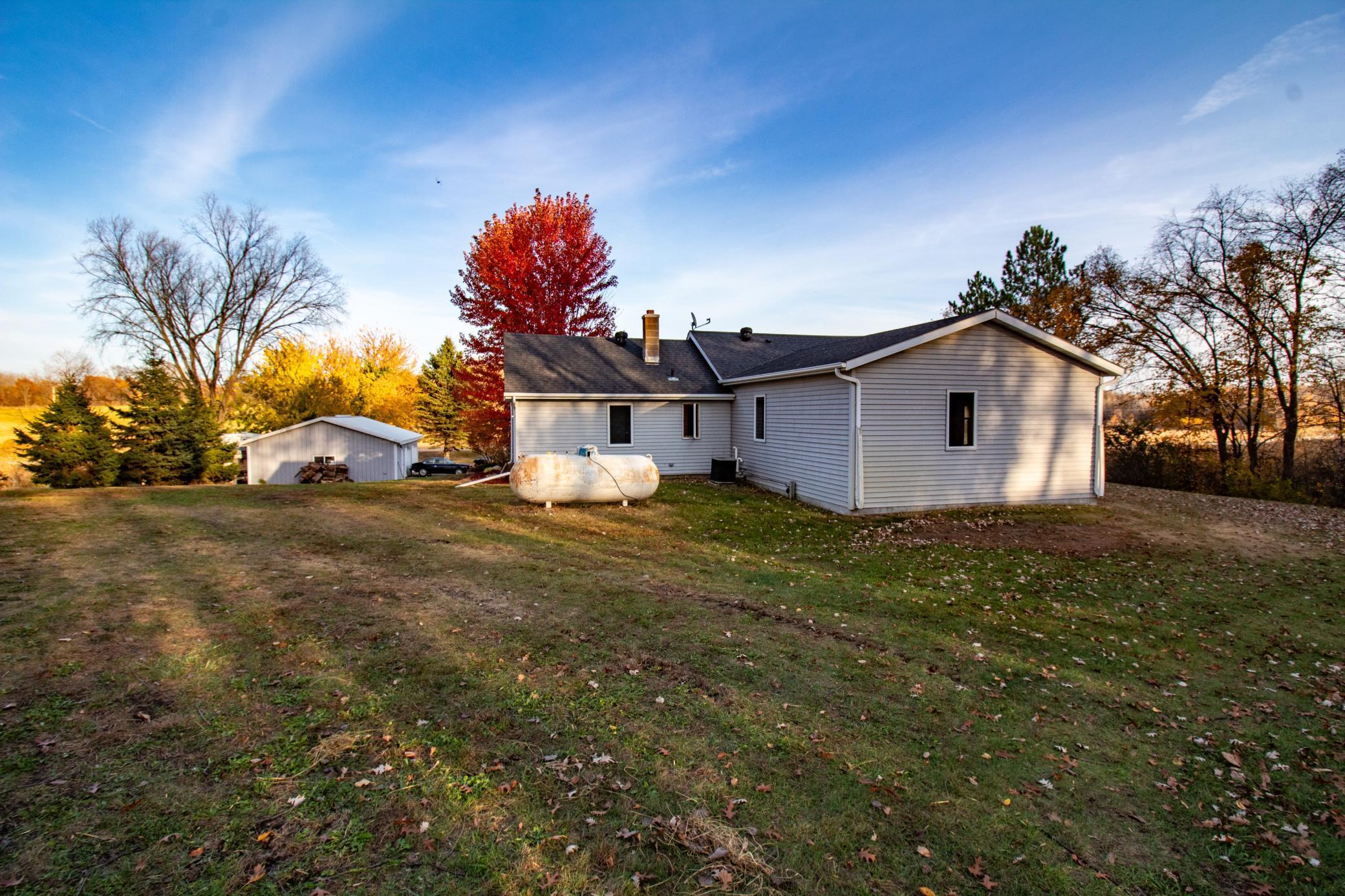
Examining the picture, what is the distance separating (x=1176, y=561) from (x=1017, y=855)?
30.0 feet

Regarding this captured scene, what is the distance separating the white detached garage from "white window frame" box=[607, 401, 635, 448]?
37.8ft

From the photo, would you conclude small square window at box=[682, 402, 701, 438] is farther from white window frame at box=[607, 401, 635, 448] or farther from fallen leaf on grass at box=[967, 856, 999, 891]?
fallen leaf on grass at box=[967, 856, 999, 891]

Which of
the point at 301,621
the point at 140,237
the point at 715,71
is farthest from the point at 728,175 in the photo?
the point at 140,237

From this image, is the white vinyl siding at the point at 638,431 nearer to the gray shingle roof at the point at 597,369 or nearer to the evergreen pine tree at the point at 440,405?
the gray shingle roof at the point at 597,369

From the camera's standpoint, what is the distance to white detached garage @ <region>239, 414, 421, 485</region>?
23.3m

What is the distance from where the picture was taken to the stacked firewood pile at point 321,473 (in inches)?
863

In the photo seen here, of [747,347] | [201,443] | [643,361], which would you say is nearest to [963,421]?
[747,347]

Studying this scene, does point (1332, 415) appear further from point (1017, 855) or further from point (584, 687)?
point (584, 687)

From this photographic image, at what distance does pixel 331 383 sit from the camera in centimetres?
3183

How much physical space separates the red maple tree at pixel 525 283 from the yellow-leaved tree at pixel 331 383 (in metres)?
12.1

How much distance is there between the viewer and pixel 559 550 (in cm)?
866

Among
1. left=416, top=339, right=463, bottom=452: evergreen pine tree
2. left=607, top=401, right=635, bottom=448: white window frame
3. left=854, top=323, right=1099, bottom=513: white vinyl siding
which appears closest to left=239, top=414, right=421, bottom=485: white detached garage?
left=607, top=401, right=635, bottom=448: white window frame

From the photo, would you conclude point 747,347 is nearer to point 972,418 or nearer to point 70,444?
point 972,418

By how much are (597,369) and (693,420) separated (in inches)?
147
